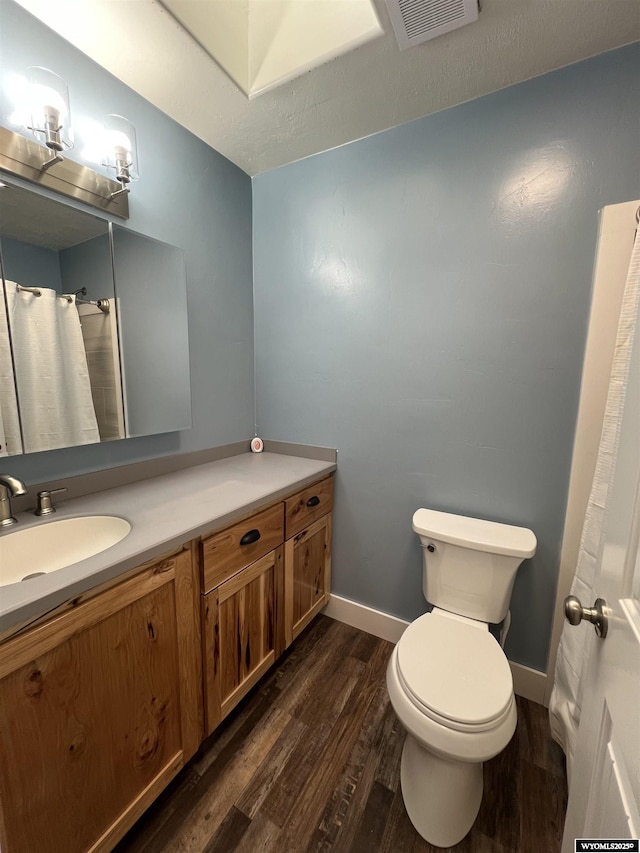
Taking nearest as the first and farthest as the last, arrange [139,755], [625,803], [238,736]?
[625,803]
[139,755]
[238,736]

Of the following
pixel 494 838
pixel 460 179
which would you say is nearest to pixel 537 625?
pixel 494 838

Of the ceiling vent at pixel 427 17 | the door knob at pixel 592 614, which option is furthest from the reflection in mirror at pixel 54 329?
the door knob at pixel 592 614

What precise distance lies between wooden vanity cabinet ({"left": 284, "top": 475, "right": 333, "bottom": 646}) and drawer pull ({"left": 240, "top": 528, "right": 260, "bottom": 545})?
0.19 meters

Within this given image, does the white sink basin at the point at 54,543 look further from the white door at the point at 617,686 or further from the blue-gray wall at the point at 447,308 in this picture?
the white door at the point at 617,686

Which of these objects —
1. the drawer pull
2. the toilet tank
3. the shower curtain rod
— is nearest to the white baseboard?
the toilet tank

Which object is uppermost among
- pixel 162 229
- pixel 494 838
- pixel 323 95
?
pixel 323 95

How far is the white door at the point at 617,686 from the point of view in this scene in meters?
0.44

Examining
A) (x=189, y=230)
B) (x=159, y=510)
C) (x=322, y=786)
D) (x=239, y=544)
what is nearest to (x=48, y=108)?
(x=189, y=230)

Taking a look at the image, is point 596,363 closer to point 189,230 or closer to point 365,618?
point 365,618

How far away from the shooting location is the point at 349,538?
180 centimetres

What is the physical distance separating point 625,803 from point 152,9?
79.6 inches

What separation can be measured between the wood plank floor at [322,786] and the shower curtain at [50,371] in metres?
1.22

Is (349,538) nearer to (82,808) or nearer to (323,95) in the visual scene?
(82,808)

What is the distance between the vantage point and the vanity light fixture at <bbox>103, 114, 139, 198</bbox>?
3.95ft
